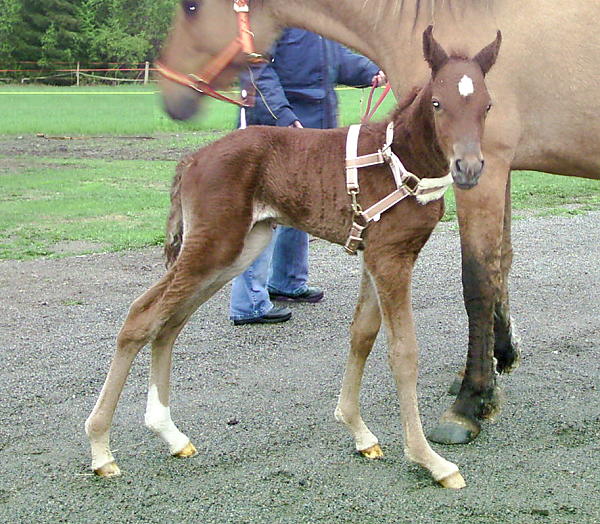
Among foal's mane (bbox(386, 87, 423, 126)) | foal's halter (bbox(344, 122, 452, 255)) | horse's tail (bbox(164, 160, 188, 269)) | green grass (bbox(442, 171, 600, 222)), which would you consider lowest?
green grass (bbox(442, 171, 600, 222))

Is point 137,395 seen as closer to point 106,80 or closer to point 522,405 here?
point 522,405

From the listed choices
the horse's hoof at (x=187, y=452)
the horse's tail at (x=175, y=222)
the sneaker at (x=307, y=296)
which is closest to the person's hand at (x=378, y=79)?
the sneaker at (x=307, y=296)

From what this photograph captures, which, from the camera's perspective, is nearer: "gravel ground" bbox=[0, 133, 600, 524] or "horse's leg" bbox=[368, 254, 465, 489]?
"gravel ground" bbox=[0, 133, 600, 524]

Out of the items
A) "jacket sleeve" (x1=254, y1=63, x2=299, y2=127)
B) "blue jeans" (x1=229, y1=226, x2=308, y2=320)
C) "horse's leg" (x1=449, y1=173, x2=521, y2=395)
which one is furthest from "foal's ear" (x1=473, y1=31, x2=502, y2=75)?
"blue jeans" (x1=229, y1=226, x2=308, y2=320)

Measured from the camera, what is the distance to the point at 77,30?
53719 millimetres

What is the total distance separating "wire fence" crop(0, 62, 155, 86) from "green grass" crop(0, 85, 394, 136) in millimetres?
11207

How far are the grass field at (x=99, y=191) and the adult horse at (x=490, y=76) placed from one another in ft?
1.70

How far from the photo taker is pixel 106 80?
4516cm

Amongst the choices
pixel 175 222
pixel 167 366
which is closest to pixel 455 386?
pixel 167 366

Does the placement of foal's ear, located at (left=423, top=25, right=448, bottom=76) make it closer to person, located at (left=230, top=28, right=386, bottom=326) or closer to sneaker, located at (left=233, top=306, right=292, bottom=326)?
person, located at (left=230, top=28, right=386, bottom=326)

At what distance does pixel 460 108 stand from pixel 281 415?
6.75ft

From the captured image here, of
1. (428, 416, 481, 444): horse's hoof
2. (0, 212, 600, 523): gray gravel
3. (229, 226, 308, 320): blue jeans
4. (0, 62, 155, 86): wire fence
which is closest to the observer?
(0, 212, 600, 523): gray gravel

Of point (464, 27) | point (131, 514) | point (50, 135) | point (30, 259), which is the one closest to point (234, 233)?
point (131, 514)

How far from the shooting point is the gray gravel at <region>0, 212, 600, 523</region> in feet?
12.0
